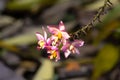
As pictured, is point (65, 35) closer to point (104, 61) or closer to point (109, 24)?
point (104, 61)

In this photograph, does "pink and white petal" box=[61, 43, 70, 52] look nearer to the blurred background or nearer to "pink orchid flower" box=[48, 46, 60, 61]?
"pink orchid flower" box=[48, 46, 60, 61]

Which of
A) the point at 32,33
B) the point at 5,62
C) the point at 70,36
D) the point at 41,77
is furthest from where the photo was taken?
the point at 32,33

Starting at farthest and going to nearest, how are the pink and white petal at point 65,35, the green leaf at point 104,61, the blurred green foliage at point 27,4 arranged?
the blurred green foliage at point 27,4, the green leaf at point 104,61, the pink and white petal at point 65,35

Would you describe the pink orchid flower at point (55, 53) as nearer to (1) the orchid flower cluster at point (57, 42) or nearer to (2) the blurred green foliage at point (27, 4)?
(1) the orchid flower cluster at point (57, 42)

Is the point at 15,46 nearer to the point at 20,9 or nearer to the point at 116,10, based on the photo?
the point at 20,9

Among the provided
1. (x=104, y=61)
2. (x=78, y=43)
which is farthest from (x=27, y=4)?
(x=78, y=43)

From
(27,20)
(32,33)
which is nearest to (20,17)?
(27,20)

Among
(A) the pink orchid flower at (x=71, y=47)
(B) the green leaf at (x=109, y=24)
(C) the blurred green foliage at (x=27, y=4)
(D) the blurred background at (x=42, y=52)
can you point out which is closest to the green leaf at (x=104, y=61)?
(D) the blurred background at (x=42, y=52)

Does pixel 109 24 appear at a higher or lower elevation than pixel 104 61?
higher
